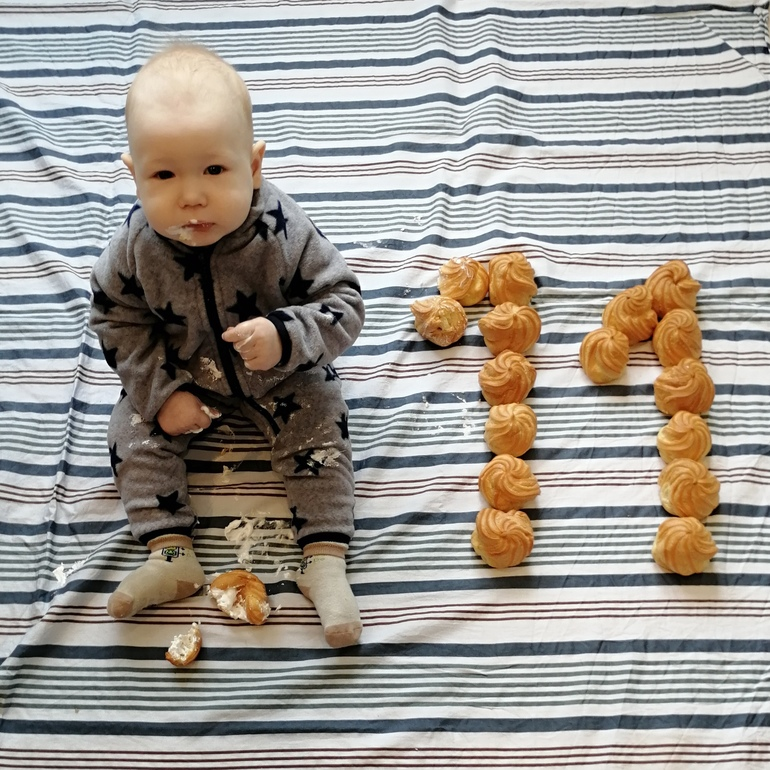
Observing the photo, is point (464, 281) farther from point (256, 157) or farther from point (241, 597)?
point (241, 597)

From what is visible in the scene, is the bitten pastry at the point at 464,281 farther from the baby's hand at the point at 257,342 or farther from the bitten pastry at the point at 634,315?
the baby's hand at the point at 257,342

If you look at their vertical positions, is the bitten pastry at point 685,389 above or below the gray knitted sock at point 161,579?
above

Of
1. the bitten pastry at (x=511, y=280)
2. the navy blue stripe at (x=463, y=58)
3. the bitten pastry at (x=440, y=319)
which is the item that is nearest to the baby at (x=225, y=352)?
the bitten pastry at (x=440, y=319)

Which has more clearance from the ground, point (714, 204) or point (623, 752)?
point (714, 204)

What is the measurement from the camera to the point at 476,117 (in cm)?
146

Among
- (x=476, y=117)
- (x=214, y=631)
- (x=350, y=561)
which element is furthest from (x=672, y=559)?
(x=476, y=117)

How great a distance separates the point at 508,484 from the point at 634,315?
1.08 ft

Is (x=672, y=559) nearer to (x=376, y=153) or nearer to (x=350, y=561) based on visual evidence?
(x=350, y=561)

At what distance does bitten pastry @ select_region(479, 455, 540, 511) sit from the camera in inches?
44.9

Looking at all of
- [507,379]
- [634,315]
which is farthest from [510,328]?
[634,315]

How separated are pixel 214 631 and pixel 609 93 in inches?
42.6

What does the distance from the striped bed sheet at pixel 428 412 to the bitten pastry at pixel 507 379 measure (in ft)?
0.10

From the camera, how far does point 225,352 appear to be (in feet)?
3.67

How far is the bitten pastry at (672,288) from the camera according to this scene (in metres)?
1.28
